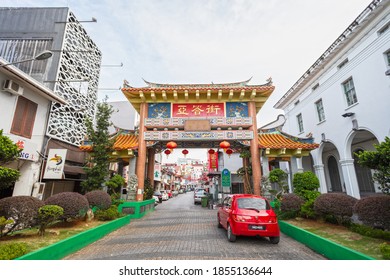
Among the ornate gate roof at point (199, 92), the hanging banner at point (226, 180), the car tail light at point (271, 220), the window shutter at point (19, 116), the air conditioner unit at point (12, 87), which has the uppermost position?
the ornate gate roof at point (199, 92)

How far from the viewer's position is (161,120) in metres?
12.5

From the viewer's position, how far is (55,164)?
1122 cm

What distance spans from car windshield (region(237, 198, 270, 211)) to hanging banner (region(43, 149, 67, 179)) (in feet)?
34.2

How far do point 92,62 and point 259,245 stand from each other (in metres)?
21.0

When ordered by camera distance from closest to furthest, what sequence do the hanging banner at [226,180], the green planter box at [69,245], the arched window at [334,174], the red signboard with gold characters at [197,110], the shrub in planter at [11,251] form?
1. the shrub in planter at [11,251]
2. the green planter box at [69,245]
3. the red signboard with gold characters at [197,110]
4. the hanging banner at [226,180]
5. the arched window at [334,174]

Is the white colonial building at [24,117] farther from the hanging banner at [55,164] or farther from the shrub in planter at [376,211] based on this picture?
the shrub in planter at [376,211]

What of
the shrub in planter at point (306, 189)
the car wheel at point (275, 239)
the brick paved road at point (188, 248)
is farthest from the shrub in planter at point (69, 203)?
the shrub in planter at point (306, 189)

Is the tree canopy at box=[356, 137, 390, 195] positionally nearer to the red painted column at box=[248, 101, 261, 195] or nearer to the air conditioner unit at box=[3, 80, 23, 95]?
the red painted column at box=[248, 101, 261, 195]

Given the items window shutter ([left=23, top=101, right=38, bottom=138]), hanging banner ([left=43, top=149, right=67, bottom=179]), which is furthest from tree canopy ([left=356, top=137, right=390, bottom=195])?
window shutter ([left=23, top=101, right=38, bottom=138])

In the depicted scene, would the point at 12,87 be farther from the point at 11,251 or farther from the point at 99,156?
the point at 11,251

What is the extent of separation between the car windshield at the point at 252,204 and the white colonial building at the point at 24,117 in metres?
10.8

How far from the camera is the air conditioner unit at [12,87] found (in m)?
9.19

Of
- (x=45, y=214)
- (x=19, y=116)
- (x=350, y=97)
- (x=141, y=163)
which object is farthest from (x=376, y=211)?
(x=19, y=116)

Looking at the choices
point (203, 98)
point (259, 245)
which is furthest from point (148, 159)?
point (259, 245)
